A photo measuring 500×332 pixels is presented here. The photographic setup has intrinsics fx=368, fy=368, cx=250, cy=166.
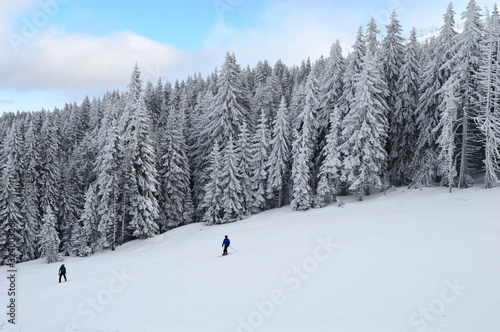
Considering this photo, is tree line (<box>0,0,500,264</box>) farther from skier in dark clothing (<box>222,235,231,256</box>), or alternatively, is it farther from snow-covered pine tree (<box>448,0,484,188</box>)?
skier in dark clothing (<box>222,235,231,256</box>)

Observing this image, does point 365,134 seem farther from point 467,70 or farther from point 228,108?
point 228,108

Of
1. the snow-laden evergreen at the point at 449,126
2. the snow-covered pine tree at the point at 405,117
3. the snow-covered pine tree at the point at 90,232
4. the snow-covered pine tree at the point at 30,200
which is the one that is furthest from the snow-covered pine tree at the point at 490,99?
the snow-covered pine tree at the point at 30,200

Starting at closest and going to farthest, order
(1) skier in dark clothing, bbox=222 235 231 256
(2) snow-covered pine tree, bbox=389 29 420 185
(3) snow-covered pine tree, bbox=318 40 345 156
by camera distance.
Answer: (1) skier in dark clothing, bbox=222 235 231 256
(2) snow-covered pine tree, bbox=389 29 420 185
(3) snow-covered pine tree, bbox=318 40 345 156

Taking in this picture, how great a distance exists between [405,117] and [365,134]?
6.70 m

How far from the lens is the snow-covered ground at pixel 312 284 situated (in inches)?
492

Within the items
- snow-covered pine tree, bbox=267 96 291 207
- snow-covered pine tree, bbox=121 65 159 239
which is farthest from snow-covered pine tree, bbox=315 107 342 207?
snow-covered pine tree, bbox=121 65 159 239

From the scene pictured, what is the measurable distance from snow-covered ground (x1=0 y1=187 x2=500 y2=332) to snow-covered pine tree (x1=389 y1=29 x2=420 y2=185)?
12.4 meters

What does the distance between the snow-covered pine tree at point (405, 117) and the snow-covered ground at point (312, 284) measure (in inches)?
488

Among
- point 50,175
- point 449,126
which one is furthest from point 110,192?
point 449,126

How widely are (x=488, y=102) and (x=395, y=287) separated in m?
24.1

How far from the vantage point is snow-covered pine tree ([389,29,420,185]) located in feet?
127

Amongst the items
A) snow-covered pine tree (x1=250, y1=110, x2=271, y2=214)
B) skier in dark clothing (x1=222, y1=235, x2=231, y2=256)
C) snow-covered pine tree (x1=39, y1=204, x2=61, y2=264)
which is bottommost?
snow-covered pine tree (x1=39, y1=204, x2=61, y2=264)

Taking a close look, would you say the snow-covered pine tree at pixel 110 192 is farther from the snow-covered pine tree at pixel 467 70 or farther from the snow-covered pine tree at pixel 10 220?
the snow-covered pine tree at pixel 467 70

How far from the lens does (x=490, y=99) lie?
31.8 metres
